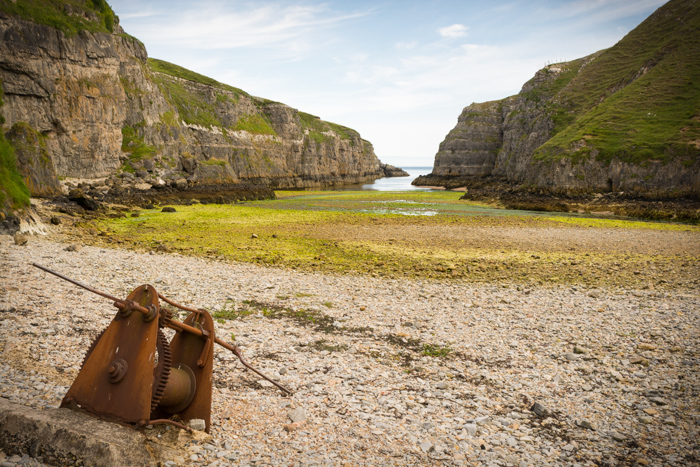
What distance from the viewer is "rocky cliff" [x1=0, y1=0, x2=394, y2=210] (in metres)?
47.5

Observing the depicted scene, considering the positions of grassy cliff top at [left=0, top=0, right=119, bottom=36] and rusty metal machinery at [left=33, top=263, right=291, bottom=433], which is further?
grassy cliff top at [left=0, top=0, right=119, bottom=36]

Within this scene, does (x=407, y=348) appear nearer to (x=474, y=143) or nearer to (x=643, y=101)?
(x=643, y=101)

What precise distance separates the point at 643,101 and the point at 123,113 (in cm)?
9263

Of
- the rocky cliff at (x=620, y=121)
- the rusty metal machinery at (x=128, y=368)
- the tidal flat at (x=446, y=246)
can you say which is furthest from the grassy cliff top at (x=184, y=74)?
the rusty metal machinery at (x=128, y=368)

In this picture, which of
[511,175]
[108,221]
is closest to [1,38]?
[108,221]

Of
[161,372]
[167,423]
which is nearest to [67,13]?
[161,372]

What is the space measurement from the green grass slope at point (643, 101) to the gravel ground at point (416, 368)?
5933cm

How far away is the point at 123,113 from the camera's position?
61938mm

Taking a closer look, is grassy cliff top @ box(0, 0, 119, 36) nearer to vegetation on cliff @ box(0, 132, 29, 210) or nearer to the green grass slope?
vegetation on cliff @ box(0, 132, 29, 210)

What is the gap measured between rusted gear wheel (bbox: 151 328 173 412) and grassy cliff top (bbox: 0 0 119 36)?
63484 mm

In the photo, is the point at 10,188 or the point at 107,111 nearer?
the point at 10,188

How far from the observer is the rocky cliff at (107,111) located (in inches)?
1871

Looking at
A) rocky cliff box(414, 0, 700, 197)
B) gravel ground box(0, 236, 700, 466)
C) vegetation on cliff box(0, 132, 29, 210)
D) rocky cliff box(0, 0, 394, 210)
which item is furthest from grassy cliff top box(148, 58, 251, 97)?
gravel ground box(0, 236, 700, 466)

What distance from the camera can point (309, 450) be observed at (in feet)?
18.4
